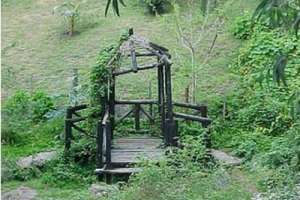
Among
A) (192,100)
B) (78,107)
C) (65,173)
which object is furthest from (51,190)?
(192,100)

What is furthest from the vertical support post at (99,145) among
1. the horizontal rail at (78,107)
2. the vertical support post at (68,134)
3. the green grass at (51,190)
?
the horizontal rail at (78,107)

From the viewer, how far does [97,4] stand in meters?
14.1

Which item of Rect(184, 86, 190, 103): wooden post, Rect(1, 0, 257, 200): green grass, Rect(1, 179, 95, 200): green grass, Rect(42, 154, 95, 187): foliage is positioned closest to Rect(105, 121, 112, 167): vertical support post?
Rect(42, 154, 95, 187): foliage

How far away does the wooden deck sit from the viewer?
338 inches

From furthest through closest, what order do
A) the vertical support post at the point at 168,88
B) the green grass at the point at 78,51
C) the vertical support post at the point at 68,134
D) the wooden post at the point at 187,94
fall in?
the green grass at the point at 78,51, the wooden post at the point at 187,94, the vertical support post at the point at 68,134, the vertical support post at the point at 168,88

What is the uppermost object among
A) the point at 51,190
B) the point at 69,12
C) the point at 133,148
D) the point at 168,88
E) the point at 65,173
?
the point at 69,12

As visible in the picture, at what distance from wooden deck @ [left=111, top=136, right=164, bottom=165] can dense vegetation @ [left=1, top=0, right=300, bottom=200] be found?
309mm

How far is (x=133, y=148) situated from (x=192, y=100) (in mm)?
1810

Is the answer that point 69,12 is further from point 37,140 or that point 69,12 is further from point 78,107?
point 78,107

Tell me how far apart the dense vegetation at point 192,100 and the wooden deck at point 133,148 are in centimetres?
31

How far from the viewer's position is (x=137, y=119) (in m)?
9.69

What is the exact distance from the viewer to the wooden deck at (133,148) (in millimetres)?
8578

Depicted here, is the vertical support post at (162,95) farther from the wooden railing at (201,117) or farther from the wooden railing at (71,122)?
the wooden railing at (71,122)

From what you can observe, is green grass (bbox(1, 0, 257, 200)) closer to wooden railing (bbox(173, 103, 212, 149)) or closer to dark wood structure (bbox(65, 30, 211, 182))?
dark wood structure (bbox(65, 30, 211, 182))
